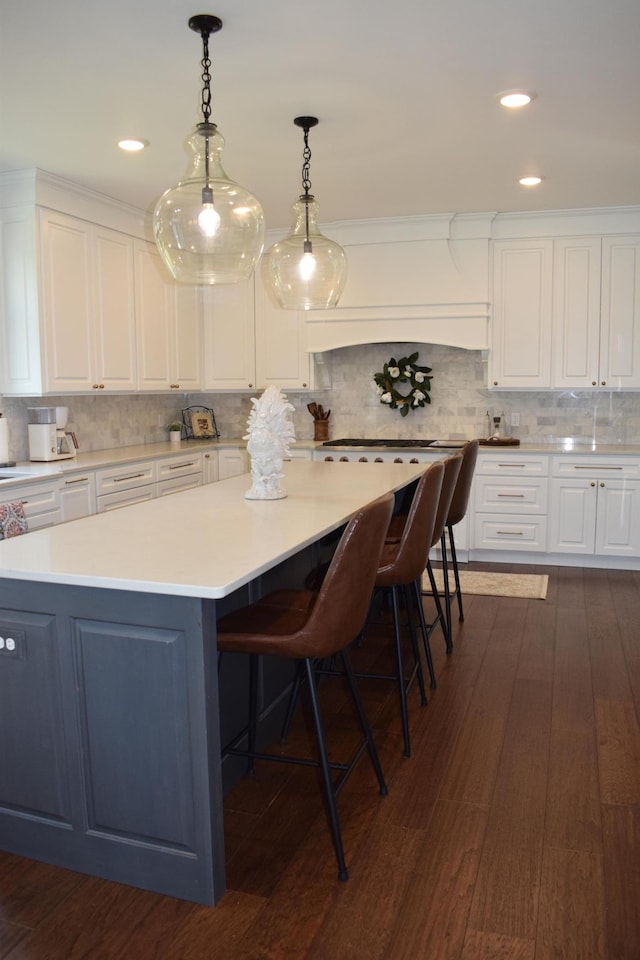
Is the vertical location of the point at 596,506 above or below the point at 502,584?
above

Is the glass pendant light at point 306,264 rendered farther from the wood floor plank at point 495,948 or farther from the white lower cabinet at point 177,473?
the wood floor plank at point 495,948

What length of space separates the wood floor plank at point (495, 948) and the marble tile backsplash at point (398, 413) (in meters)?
4.28

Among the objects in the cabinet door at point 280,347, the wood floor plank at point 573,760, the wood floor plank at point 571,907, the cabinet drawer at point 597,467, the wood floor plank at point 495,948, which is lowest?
the wood floor plank at point 495,948

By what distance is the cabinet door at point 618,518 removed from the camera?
5273 mm

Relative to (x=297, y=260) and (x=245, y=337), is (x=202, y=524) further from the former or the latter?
(x=245, y=337)

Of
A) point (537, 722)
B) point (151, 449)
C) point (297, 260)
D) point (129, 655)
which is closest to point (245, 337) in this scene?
point (151, 449)

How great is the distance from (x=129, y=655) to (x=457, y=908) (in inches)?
41.6

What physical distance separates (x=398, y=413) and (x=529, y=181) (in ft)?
7.14

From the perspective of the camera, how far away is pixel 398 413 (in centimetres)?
628

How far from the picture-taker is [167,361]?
582 centimetres

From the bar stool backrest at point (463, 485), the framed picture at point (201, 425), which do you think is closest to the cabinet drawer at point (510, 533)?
the bar stool backrest at point (463, 485)

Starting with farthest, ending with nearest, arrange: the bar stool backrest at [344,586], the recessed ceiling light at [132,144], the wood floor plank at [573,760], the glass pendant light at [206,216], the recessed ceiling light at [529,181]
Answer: the recessed ceiling light at [529,181]
the recessed ceiling light at [132,144]
the glass pendant light at [206,216]
the wood floor plank at [573,760]
the bar stool backrest at [344,586]

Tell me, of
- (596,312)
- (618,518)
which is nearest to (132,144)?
(596,312)

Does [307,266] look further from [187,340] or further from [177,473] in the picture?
[187,340]
